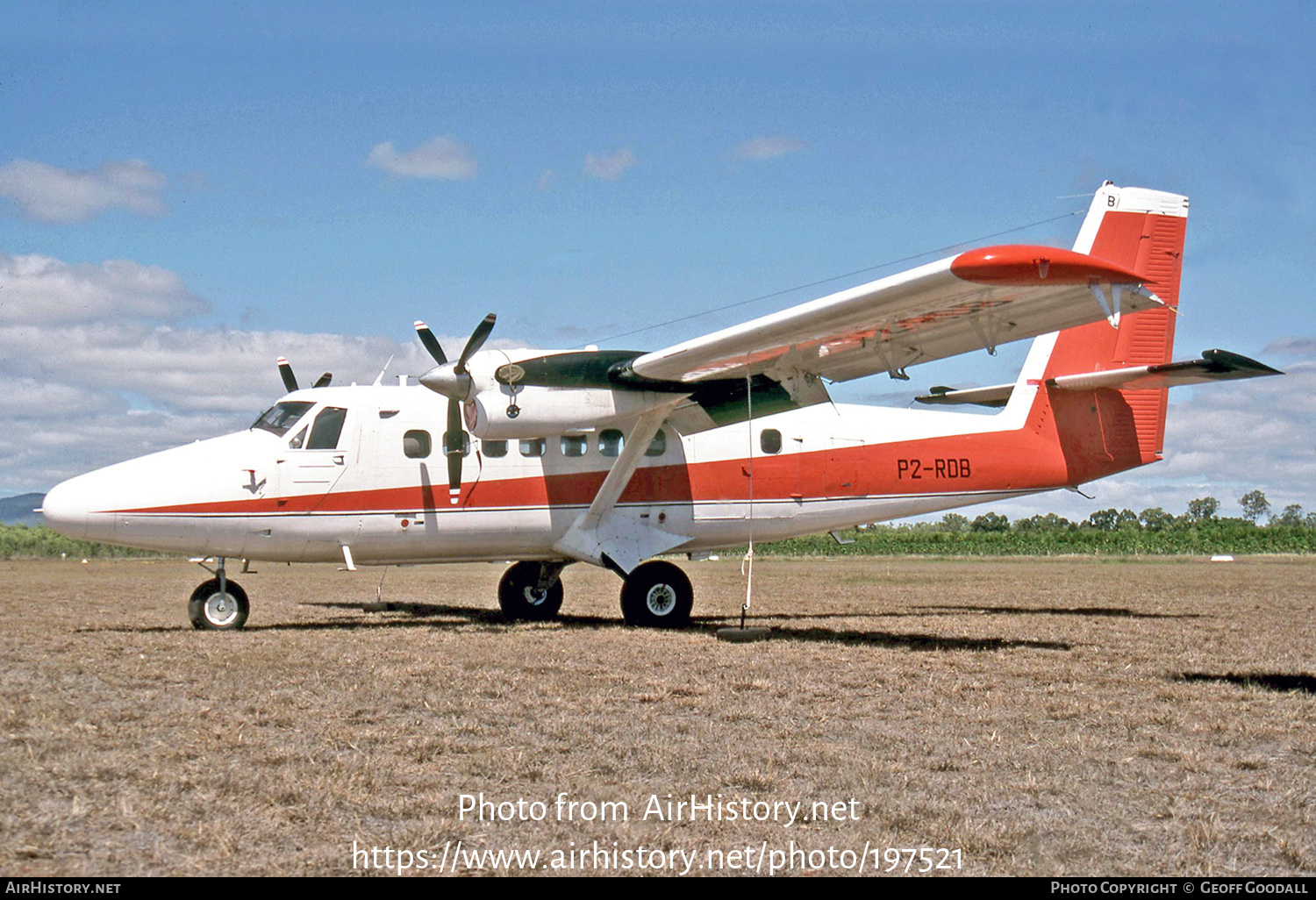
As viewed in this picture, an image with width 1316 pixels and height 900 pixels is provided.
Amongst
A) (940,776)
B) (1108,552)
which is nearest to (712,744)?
(940,776)

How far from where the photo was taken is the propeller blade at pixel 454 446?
1402 centimetres

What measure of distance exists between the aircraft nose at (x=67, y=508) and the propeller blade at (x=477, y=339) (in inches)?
180

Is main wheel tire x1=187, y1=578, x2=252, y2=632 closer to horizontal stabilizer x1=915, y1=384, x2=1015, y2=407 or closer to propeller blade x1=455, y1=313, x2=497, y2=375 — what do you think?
propeller blade x1=455, y1=313, x2=497, y2=375

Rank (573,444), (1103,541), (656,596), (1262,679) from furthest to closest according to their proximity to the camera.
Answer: (1103,541) → (573,444) → (656,596) → (1262,679)

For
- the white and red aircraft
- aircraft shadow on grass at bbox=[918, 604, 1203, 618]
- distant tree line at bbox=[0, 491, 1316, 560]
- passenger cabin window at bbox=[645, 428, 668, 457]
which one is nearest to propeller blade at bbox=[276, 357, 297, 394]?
the white and red aircraft

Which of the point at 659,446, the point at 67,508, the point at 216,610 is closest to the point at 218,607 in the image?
the point at 216,610

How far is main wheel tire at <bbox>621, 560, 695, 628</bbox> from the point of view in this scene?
47.5 feet

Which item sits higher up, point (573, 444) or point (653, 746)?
point (573, 444)

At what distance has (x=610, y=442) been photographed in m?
15.2

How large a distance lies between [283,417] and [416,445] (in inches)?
67.7

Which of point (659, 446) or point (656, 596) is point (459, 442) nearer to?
point (659, 446)

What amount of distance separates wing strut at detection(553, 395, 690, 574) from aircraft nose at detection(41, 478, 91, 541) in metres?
5.83
